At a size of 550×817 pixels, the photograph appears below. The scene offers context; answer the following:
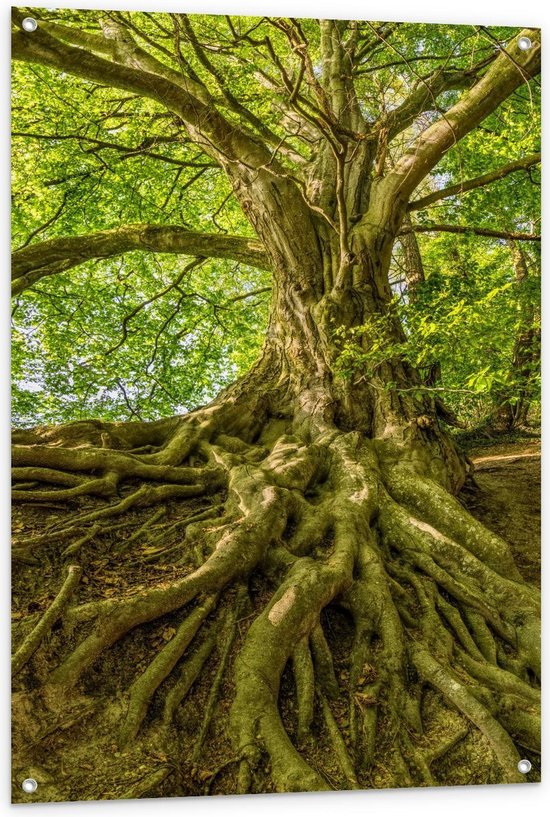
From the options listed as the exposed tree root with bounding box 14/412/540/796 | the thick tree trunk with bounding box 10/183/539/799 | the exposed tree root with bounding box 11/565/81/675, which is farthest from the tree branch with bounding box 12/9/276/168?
the exposed tree root with bounding box 11/565/81/675

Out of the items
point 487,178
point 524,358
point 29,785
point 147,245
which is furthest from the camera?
point 147,245

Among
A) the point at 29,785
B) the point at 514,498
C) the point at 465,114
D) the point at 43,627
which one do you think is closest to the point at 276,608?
the point at 43,627

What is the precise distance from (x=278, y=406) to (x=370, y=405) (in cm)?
76

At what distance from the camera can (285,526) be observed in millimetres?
3371

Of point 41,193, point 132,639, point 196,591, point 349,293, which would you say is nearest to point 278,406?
point 349,293

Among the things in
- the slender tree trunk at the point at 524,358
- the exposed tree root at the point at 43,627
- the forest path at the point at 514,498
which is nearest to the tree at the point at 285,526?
the exposed tree root at the point at 43,627

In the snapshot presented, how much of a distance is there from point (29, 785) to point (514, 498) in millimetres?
4300

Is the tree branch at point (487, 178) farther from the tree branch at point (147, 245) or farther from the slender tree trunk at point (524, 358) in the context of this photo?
the tree branch at point (147, 245)

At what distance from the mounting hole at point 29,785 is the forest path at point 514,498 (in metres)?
2.99

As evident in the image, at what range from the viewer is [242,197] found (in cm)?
523

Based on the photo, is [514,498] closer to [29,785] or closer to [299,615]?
[299,615]

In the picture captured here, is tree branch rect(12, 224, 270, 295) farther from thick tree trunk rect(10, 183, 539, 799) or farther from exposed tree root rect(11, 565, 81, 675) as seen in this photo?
exposed tree root rect(11, 565, 81, 675)

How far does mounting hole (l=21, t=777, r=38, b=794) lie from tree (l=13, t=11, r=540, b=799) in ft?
0.31

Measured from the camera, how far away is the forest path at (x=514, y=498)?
4223 millimetres
